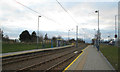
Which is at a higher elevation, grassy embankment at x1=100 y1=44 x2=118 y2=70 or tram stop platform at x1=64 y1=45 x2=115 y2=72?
grassy embankment at x1=100 y1=44 x2=118 y2=70

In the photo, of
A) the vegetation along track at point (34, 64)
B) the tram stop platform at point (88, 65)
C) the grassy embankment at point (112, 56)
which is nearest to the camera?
the tram stop platform at point (88, 65)

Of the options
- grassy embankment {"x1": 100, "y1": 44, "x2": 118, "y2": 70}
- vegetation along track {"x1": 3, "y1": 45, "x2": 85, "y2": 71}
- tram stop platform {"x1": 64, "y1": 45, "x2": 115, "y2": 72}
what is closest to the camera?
tram stop platform {"x1": 64, "y1": 45, "x2": 115, "y2": 72}

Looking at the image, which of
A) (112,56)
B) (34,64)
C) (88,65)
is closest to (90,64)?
(88,65)

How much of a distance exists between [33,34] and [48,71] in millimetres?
→ 79972

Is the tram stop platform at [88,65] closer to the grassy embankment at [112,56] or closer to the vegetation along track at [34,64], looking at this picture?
the grassy embankment at [112,56]

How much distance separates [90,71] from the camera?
9445 millimetres

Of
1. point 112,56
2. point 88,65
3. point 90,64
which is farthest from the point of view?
point 112,56

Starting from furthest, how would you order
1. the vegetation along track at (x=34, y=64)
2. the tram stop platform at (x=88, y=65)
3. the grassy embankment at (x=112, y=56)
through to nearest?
the grassy embankment at (x=112, y=56) → the vegetation along track at (x=34, y=64) → the tram stop platform at (x=88, y=65)

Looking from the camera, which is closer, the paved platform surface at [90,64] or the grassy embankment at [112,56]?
the paved platform surface at [90,64]


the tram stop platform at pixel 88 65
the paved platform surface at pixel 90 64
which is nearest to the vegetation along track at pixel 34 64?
the tram stop platform at pixel 88 65

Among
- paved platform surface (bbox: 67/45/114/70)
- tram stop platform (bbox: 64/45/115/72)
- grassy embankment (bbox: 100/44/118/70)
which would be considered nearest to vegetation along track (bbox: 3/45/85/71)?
tram stop platform (bbox: 64/45/115/72)

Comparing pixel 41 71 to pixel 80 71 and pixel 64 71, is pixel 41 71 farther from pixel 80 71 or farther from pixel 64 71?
pixel 80 71

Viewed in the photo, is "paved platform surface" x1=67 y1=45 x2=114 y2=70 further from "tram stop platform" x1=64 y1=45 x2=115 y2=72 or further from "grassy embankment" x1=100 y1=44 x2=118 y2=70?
"grassy embankment" x1=100 y1=44 x2=118 y2=70

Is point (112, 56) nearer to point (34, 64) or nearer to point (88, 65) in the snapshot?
point (88, 65)
